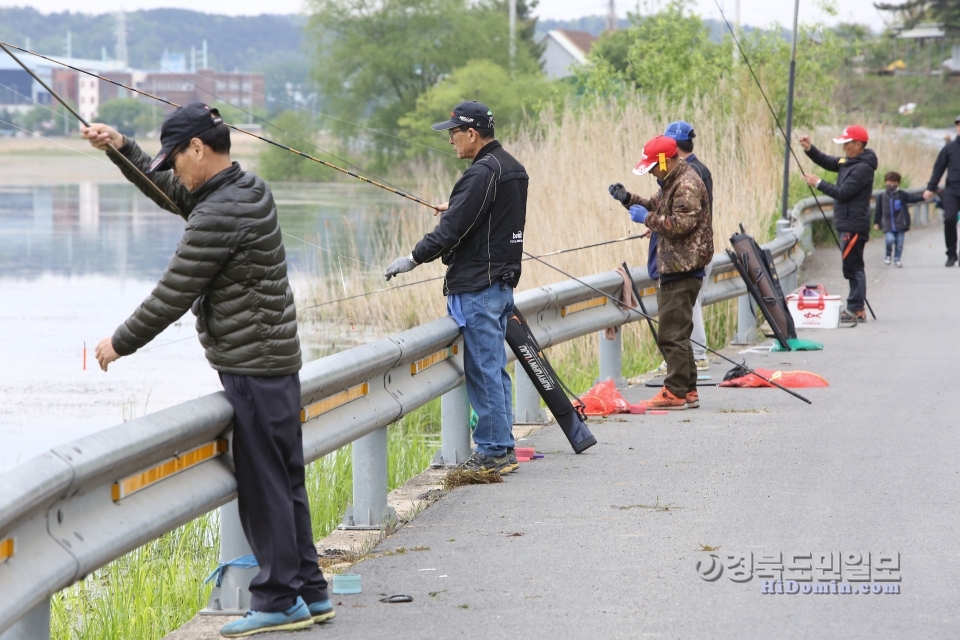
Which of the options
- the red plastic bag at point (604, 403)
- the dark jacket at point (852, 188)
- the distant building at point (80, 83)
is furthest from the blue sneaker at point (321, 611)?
the dark jacket at point (852, 188)

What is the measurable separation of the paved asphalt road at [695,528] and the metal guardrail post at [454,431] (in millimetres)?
370

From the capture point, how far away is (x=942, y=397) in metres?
10.5

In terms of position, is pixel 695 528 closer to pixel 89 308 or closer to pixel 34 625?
pixel 34 625

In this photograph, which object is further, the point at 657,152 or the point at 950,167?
the point at 950,167

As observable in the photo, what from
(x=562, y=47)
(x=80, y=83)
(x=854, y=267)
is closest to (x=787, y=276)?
(x=854, y=267)

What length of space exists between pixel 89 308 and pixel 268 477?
51.2 feet

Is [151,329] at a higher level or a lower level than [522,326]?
higher

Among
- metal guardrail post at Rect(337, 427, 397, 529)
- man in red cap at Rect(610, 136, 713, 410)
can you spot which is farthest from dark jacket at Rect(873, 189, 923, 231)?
metal guardrail post at Rect(337, 427, 397, 529)

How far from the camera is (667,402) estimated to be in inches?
397

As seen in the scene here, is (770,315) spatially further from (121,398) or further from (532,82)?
Answer: (532,82)

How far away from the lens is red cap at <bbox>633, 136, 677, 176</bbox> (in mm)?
9852

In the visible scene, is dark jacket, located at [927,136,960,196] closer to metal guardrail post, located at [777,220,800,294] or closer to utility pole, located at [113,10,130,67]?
metal guardrail post, located at [777,220,800,294]

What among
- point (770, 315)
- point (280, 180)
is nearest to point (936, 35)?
point (280, 180)

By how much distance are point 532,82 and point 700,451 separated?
50099mm
